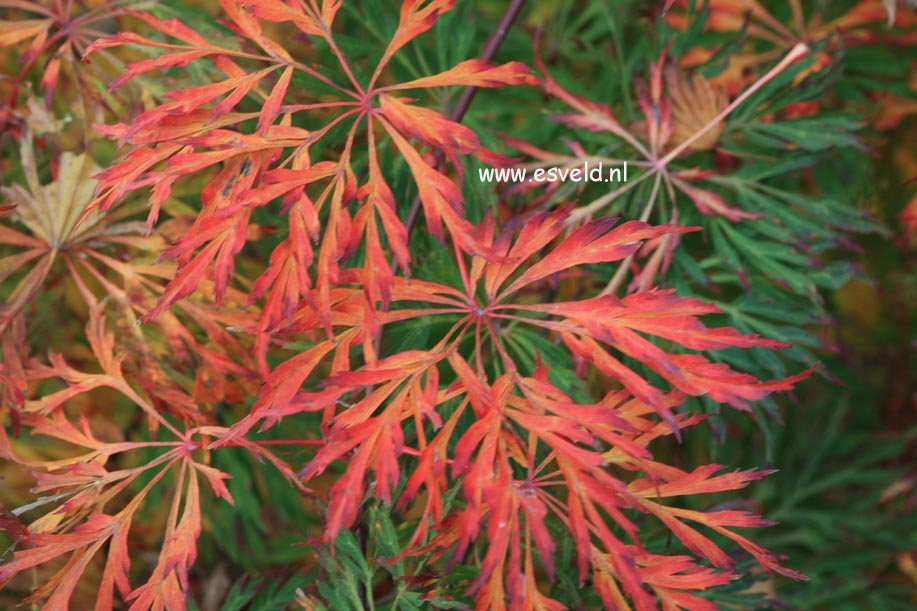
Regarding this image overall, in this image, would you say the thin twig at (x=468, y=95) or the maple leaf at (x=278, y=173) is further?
the thin twig at (x=468, y=95)

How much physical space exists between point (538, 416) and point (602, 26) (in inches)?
30.1

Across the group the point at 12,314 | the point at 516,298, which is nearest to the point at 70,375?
the point at 12,314

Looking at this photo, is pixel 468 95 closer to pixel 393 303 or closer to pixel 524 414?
pixel 393 303

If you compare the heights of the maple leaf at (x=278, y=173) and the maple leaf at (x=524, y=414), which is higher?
the maple leaf at (x=278, y=173)

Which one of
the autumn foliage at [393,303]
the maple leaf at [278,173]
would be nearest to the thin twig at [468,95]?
the autumn foliage at [393,303]

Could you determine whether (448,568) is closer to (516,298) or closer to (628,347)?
(628,347)

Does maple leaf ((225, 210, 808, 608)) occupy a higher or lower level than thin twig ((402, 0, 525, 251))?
lower

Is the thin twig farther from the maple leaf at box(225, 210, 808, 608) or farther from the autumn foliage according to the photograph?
the maple leaf at box(225, 210, 808, 608)

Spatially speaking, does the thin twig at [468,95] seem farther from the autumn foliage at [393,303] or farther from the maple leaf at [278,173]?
the maple leaf at [278,173]

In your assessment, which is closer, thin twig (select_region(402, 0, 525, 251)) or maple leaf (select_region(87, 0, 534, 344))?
maple leaf (select_region(87, 0, 534, 344))

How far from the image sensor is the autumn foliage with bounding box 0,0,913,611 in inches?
21.7

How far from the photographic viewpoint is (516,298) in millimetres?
842

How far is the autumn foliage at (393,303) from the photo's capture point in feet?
1.81

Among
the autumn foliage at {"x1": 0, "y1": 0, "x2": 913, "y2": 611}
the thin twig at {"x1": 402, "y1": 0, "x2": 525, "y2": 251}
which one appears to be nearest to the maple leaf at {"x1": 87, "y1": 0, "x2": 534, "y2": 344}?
the autumn foliage at {"x1": 0, "y1": 0, "x2": 913, "y2": 611}
